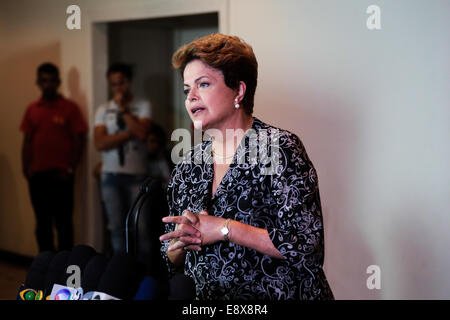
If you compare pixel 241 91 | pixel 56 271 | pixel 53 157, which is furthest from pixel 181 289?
pixel 53 157

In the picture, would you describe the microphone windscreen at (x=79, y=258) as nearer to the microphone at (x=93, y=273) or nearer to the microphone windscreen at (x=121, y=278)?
the microphone at (x=93, y=273)

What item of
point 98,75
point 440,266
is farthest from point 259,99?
point 98,75

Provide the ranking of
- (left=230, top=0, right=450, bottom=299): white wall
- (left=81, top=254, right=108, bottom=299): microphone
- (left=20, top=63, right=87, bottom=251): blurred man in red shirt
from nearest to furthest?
(left=81, top=254, right=108, bottom=299): microphone → (left=230, top=0, right=450, bottom=299): white wall → (left=20, top=63, right=87, bottom=251): blurred man in red shirt

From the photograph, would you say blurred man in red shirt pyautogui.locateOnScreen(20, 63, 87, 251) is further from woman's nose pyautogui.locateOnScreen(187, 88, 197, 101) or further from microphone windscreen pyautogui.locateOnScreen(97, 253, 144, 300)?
microphone windscreen pyautogui.locateOnScreen(97, 253, 144, 300)

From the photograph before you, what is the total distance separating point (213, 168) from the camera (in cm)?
179

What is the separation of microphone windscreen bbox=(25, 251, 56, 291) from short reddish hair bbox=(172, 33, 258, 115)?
70cm

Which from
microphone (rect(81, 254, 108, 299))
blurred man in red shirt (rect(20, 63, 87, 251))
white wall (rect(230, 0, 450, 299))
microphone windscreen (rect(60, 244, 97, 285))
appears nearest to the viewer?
microphone (rect(81, 254, 108, 299))

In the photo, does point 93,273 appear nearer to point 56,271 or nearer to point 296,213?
point 56,271

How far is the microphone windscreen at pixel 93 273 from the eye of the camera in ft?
4.67

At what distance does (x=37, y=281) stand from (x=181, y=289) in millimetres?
562

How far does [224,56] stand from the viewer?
5.57 ft

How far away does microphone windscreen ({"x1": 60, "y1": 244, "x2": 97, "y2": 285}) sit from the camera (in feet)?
5.04

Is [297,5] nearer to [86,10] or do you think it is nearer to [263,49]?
[263,49]

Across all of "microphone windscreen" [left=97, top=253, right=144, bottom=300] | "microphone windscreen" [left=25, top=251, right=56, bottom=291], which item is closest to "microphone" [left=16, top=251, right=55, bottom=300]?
"microphone windscreen" [left=25, top=251, right=56, bottom=291]
